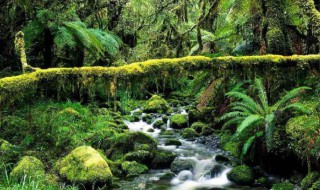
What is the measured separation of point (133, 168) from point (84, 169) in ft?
4.33

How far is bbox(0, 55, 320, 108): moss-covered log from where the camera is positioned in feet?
Answer: 11.6

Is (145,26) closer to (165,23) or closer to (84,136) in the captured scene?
(165,23)

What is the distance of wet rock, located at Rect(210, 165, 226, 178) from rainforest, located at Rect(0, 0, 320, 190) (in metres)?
0.02

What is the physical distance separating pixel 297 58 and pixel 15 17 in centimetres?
700

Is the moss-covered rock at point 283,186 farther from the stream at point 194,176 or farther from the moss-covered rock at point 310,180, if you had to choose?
the stream at point 194,176

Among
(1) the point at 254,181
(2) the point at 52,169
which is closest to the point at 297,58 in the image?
(1) the point at 254,181

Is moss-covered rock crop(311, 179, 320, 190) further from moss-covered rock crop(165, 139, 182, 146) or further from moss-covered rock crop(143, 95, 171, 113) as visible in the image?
moss-covered rock crop(143, 95, 171, 113)

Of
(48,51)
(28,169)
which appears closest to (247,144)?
(28,169)

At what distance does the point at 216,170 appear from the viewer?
695 centimetres

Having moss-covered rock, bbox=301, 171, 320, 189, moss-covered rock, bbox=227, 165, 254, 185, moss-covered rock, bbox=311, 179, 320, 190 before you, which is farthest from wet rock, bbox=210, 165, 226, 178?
moss-covered rock, bbox=311, 179, 320, 190

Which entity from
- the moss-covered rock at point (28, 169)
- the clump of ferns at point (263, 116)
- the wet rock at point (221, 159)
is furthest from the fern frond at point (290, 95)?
the moss-covered rock at point (28, 169)

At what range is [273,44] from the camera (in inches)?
340

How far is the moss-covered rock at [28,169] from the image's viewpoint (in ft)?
18.2

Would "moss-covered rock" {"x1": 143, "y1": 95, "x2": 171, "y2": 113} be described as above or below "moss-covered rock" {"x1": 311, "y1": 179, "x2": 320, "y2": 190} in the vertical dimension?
above
